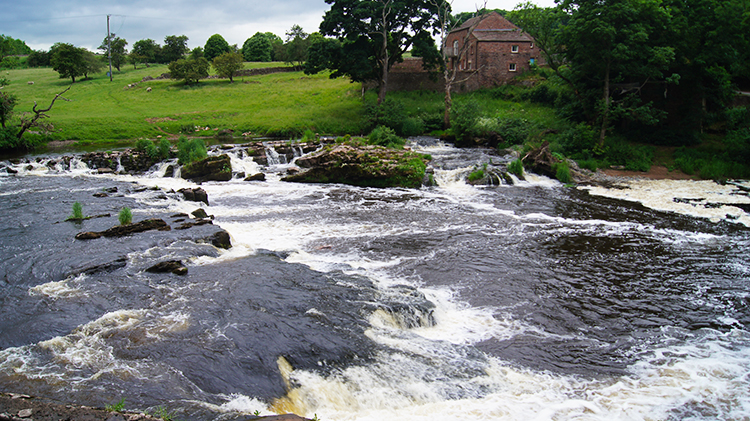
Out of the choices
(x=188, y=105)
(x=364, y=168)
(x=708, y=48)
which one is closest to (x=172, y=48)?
(x=188, y=105)

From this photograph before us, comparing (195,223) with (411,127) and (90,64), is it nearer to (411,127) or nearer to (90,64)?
(411,127)

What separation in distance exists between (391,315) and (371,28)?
1488 inches

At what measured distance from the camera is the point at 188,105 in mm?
51312

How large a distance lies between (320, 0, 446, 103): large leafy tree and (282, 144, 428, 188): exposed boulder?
19.1 metres

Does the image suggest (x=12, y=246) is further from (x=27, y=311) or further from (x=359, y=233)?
(x=359, y=233)

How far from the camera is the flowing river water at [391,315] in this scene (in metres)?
7.07

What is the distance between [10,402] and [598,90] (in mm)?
31396

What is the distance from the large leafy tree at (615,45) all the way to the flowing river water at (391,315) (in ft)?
36.5

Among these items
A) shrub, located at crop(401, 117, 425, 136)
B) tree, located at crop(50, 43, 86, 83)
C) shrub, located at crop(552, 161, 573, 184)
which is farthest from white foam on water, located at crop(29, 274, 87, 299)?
tree, located at crop(50, 43, 86, 83)

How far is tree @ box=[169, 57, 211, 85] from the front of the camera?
202 feet

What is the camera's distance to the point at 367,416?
6.74 metres

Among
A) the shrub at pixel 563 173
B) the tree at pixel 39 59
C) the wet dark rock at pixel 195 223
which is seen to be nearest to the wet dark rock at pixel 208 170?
the wet dark rock at pixel 195 223

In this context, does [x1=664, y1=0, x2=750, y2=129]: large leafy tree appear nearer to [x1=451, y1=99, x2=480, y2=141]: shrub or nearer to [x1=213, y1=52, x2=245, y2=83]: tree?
[x1=451, y1=99, x2=480, y2=141]: shrub

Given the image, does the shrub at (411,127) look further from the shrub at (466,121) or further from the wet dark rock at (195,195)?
the wet dark rock at (195,195)
